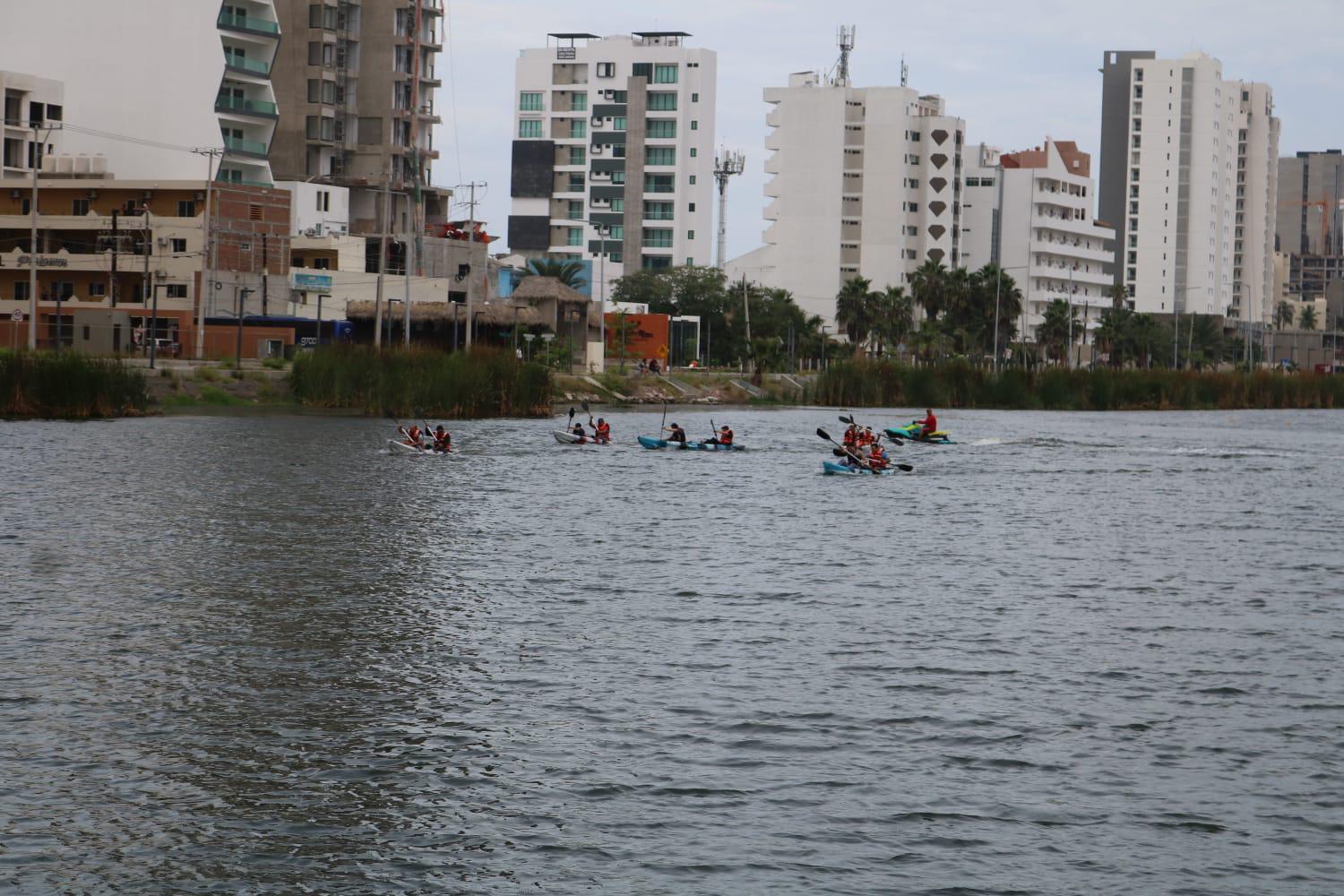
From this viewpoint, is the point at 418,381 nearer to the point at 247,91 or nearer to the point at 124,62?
the point at 124,62

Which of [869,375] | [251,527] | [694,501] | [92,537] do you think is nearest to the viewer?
[92,537]

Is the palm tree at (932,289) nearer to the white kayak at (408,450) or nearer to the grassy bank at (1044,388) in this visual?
the grassy bank at (1044,388)

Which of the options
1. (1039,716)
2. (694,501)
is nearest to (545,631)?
(1039,716)

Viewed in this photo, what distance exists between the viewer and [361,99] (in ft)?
508

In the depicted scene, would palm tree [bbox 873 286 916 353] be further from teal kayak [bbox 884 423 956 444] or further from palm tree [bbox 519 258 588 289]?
teal kayak [bbox 884 423 956 444]

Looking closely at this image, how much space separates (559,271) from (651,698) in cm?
13387

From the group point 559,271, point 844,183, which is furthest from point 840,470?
point 844,183

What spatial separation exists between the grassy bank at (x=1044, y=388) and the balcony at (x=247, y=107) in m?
53.6

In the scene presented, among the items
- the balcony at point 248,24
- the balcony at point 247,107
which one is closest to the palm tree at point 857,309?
the balcony at point 247,107

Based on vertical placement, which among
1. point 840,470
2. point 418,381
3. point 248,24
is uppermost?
point 248,24

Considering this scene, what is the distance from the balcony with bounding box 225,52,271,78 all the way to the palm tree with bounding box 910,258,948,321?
239 feet

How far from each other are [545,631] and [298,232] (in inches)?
4420

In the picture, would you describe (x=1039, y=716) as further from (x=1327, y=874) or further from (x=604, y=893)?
(x=604, y=893)

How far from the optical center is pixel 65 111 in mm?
127812
